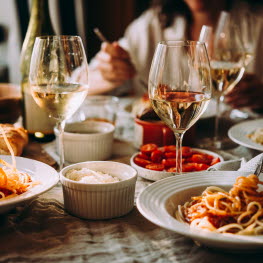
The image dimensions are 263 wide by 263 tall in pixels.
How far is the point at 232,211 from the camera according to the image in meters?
0.76

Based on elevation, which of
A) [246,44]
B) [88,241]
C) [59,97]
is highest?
[246,44]

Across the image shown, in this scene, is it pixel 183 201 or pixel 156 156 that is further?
pixel 156 156

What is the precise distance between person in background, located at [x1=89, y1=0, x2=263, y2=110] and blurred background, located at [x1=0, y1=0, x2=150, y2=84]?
916 millimetres

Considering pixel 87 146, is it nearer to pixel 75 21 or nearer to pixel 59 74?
pixel 59 74

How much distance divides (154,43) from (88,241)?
255 cm

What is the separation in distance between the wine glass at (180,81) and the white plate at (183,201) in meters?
0.14

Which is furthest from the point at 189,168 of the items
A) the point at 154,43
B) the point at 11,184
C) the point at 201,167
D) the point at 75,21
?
the point at 75,21

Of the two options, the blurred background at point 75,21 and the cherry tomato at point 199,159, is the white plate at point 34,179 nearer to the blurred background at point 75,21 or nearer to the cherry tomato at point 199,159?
the cherry tomato at point 199,159

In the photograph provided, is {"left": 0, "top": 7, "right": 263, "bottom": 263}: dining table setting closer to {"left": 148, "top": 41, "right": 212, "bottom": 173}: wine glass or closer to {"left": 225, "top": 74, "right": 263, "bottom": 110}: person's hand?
{"left": 148, "top": 41, "right": 212, "bottom": 173}: wine glass

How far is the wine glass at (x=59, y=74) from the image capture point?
103 centimetres

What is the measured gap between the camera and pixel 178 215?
80 centimetres

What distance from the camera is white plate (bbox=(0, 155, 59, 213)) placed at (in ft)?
2.52

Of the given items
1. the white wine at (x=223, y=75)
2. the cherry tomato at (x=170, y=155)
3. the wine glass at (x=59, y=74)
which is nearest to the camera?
the wine glass at (x=59, y=74)

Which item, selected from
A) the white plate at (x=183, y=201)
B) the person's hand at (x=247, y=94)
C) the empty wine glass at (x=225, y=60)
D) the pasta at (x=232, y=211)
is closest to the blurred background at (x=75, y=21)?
the person's hand at (x=247, y=94)
